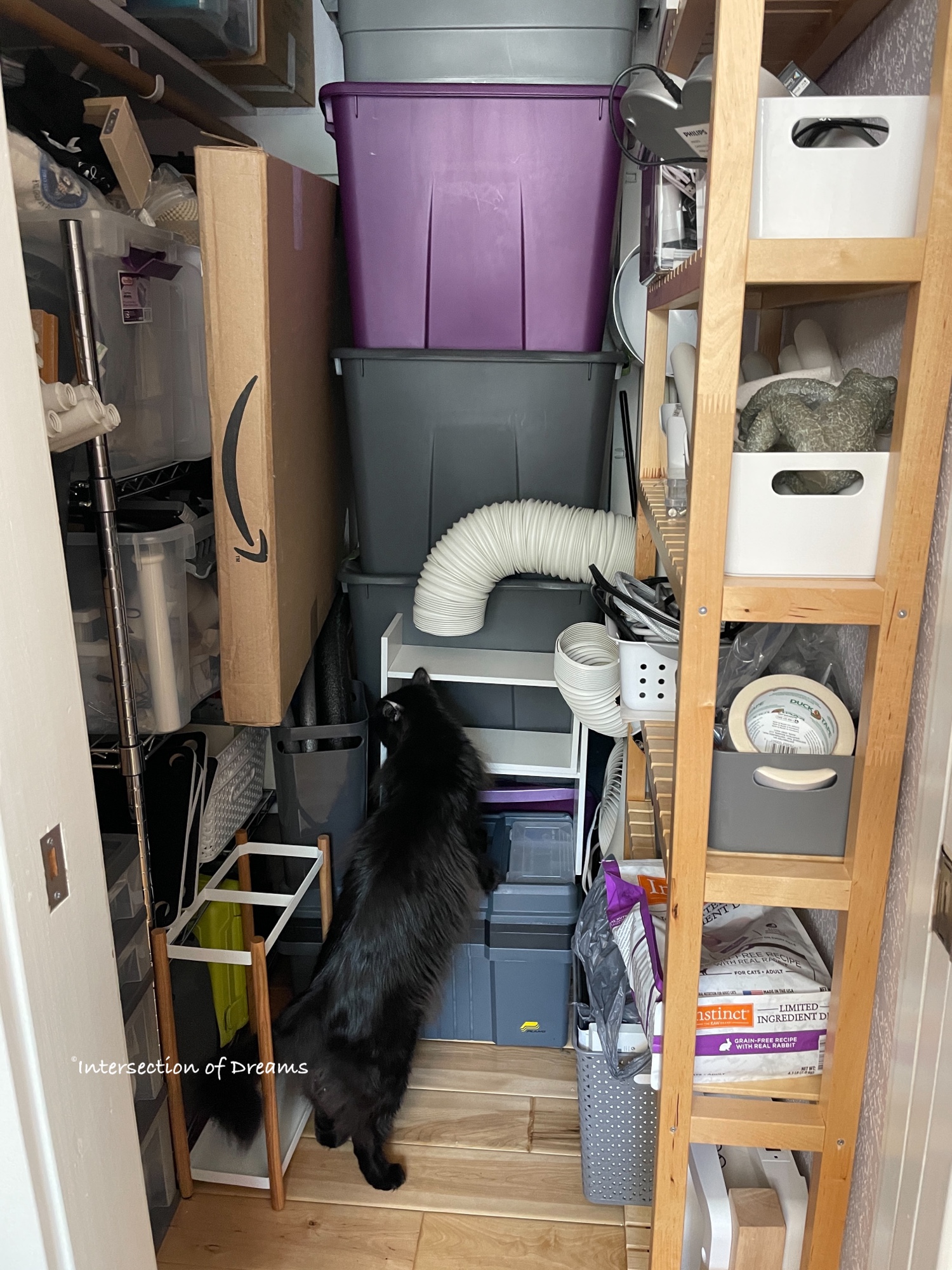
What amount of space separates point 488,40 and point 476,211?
262 mm

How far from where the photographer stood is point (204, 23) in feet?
5.02

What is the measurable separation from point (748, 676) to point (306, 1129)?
1.23 meters

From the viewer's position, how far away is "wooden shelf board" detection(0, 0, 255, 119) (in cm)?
131

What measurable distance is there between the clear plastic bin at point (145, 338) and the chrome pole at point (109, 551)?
4 centimetres

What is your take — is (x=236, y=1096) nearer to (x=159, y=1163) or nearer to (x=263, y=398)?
(x=159, y=1163)

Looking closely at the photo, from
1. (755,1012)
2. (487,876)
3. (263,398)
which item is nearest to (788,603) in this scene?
(755,1012)

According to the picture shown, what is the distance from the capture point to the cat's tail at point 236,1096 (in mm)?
1592

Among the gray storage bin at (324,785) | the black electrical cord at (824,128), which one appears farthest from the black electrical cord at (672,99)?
the gray storage bin at (324,785)

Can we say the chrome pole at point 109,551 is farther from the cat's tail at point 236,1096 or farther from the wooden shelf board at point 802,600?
the wooden shelf board at point 802,600

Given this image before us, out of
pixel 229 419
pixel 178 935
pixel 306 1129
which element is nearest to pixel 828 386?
pixel 229 419

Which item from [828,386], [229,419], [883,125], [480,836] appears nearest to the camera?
[883,125]

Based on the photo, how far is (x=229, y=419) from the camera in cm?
144

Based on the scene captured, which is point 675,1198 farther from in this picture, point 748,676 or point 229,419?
point 229,419

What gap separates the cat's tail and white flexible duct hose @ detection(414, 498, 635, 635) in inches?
33.0
